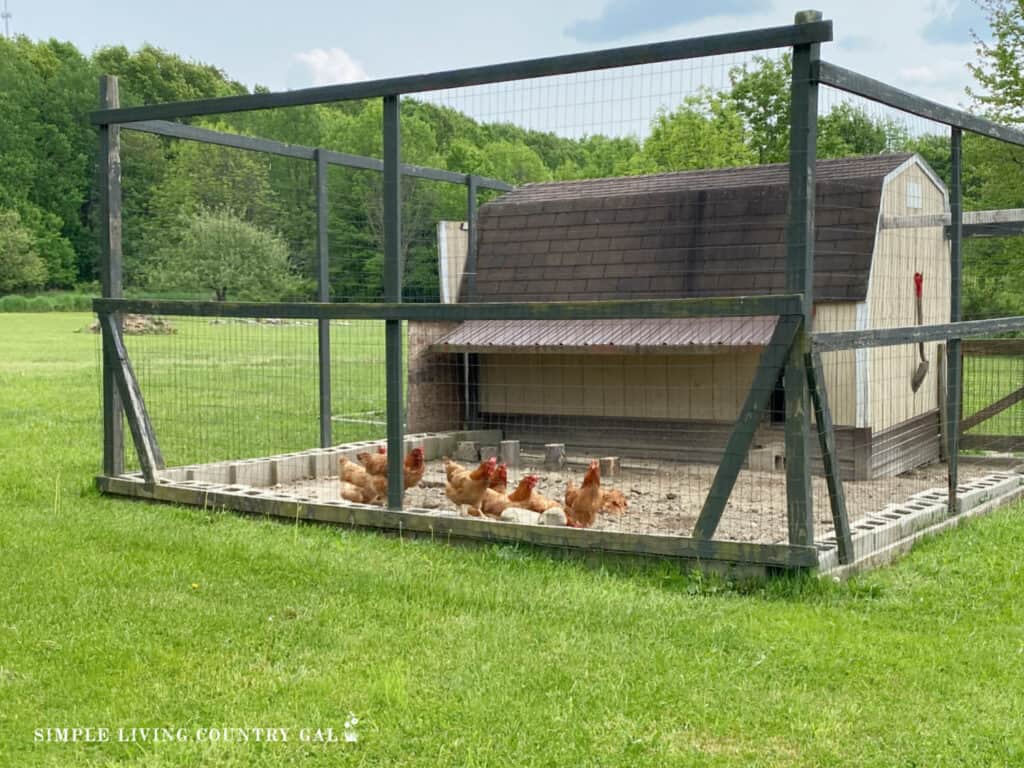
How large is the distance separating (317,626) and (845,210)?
603cm

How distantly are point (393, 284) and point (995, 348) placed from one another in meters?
5.64

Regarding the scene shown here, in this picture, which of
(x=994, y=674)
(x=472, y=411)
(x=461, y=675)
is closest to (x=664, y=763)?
(x=461, y=675)

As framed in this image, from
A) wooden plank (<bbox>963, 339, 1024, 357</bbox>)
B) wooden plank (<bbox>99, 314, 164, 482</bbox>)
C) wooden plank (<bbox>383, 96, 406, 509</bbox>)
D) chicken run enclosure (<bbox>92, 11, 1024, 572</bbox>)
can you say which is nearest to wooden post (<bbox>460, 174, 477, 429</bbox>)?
chicken run enclosure (<bbox>92, 11, 1024, 572</bbox>)

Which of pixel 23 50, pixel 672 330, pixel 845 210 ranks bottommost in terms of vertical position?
pixel 672 330

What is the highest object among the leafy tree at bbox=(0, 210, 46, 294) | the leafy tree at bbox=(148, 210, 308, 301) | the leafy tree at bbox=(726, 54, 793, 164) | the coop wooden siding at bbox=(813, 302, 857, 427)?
the leafy tree at bbox=(726, 54, 793, 164)

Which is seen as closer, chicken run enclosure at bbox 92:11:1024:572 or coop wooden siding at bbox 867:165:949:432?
chicken run enclosure at bbox 92:11:1024:572

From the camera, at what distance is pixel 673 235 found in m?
10.1

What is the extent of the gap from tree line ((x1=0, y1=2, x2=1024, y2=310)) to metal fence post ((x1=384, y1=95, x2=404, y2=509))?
611 mm

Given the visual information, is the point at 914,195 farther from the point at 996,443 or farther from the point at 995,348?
the point at 996,443

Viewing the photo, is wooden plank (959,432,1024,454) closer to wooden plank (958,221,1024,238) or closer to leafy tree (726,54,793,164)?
wooden plank (958,221,1024,238)

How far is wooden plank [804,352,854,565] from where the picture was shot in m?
5.39

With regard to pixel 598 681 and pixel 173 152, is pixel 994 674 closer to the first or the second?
pixel 598 681

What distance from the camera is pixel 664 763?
11.6 feet

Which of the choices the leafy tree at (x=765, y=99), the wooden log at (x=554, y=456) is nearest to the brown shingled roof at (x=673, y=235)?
the wooden log at (x=554, y=456)
